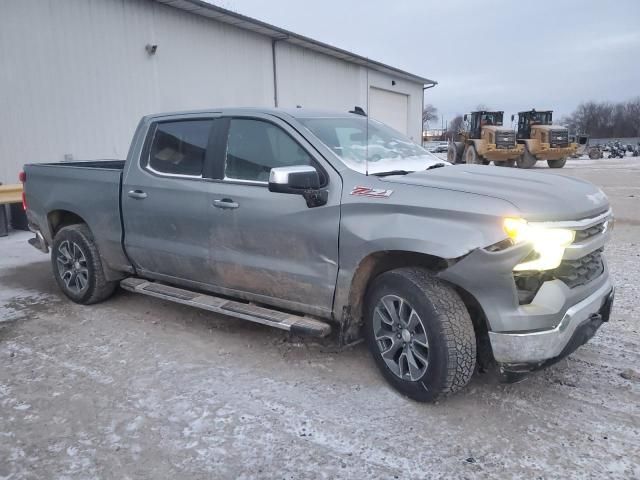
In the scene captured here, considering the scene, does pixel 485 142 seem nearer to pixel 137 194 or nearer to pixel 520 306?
pixel 137 194

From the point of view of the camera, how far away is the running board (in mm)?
3480

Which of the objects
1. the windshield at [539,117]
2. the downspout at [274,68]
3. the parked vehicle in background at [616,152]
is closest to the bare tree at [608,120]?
the parked vehicle in background at [616,152]

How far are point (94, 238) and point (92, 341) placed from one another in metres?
1.16

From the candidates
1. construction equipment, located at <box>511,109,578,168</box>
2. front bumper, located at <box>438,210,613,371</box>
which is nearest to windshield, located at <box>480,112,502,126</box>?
construction equipment, located at <box>511,109,578,168</box>

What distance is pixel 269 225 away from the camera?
12.0 ft

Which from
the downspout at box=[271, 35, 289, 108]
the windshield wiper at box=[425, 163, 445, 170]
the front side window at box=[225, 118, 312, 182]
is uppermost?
the downspout at box=[271, 35, 289, 108]

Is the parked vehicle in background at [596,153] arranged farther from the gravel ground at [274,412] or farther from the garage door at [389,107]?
the gravel ground at [274,412]

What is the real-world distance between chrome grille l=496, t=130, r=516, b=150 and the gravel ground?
21551mm

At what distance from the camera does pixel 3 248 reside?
8.06 metres

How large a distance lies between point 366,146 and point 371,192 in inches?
27.6

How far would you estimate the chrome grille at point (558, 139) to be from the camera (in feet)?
81.3

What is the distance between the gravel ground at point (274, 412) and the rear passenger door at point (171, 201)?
0.64 metres

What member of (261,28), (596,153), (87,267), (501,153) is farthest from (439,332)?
(596,153)

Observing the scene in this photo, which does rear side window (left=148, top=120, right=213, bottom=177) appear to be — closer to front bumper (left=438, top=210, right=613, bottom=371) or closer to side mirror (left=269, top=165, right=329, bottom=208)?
side mirror (left=269, top=165, right=329, bottom=208)
